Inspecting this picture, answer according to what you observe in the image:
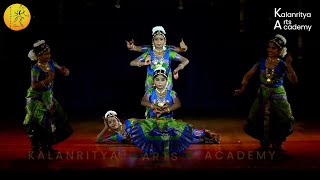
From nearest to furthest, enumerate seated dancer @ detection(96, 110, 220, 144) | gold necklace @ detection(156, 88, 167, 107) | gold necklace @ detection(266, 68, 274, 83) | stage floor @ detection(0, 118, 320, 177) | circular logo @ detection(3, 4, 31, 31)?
stage floor @ detection(0, 118, 320, 177), gold necklace @ detection(266, 68, 274, 83), gold necklace @ detection(156, 88, 167, 107), seated dancer @ detection(96, 110, 220, 144), circular logo @ detection(3, 4, 31, 31)

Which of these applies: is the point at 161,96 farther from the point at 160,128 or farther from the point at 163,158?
the point at 163,158

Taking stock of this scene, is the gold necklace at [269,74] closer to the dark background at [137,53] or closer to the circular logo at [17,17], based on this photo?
the dark background at [137,53]

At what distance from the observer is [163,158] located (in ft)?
21.5

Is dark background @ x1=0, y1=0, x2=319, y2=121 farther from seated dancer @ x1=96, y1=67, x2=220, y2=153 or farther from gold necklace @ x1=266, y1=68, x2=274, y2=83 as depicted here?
seated dancer @ x1=96, y1=67, x2=220, y2=153

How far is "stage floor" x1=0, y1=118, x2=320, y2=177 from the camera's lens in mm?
5824

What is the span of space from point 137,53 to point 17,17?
90.9 inches

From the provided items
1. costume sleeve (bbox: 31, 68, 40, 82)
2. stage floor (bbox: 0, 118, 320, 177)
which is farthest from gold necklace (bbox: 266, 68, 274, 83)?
costume sleeve (bbox: 31, 68, 40, 82)

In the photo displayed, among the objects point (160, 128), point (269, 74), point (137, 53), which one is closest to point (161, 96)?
point (160, 128)

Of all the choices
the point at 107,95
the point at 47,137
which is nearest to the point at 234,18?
the point at 107,95

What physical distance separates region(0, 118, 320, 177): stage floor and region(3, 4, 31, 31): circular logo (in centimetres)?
178

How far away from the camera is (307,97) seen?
1084cm

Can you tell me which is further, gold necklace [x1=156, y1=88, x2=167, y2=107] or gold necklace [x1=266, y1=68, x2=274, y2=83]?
gold necklace [x1=156, y1=88, x2=167, y2=107]

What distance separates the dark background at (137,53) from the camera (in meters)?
10.2

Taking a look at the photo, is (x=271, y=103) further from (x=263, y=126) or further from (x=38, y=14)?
(x=38, y=14)
